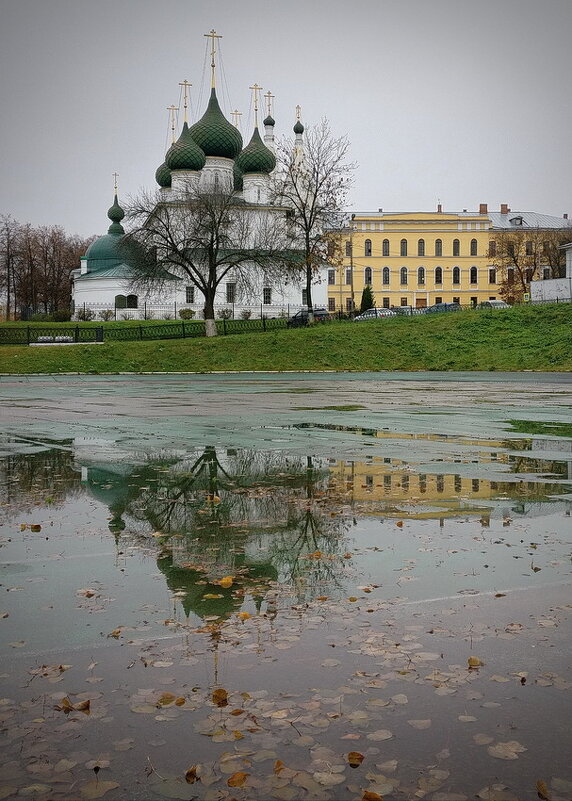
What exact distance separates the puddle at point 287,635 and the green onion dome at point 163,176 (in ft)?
260

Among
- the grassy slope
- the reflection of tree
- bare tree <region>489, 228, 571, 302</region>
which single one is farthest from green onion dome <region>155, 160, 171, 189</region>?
the reflection of tree

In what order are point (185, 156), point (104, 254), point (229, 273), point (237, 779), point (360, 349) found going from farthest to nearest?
point (104, 254) → point (229, 273) → point (185, 156) → point (360, 349) → point (237, 779)

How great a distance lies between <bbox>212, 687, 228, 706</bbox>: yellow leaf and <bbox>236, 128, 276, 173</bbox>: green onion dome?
82.2 metres

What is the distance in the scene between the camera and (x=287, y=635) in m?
4.12

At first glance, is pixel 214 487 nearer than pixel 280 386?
Yes

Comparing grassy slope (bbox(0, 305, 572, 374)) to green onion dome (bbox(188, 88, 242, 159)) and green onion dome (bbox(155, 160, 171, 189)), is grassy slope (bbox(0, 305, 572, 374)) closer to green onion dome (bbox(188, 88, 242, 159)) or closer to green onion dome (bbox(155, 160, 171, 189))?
green onion dome (bbox(188, 88, 242, 159))

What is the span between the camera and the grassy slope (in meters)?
39.0

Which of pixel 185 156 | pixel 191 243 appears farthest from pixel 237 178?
pixel 191 243

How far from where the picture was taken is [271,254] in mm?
59875

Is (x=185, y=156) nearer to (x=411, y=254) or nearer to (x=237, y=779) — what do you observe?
(x=411, y=254)

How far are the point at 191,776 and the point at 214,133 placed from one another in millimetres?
79298

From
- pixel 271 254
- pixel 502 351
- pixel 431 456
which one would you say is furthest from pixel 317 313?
pixel 431 456

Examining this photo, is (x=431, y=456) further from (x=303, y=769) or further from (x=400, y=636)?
(x=303, y=769)

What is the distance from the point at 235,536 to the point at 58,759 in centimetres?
320
